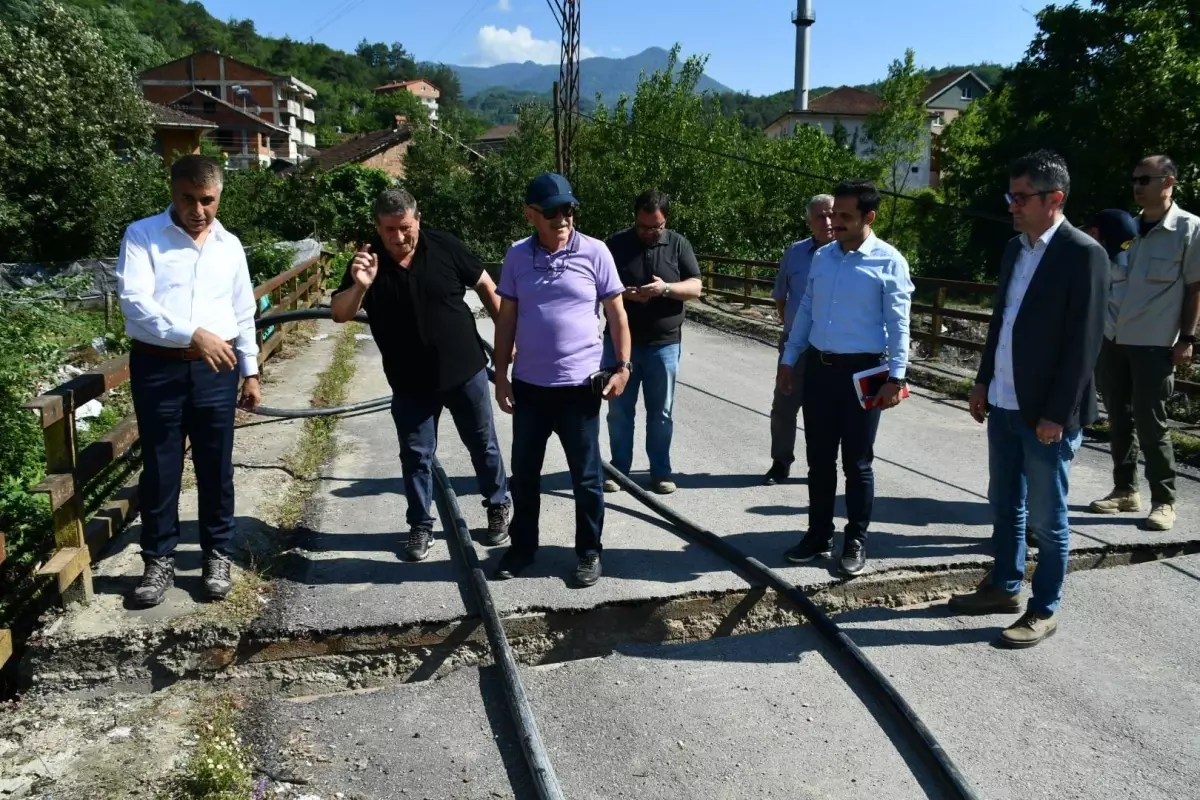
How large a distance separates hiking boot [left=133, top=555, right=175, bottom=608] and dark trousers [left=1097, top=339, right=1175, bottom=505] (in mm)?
5066

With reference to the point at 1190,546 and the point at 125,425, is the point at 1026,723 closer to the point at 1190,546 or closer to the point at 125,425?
the point at 1190,546

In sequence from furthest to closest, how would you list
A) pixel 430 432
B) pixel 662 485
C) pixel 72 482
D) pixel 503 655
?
pixel 662 485, pixel 430 432, pixel 72 482, pixel 503 655

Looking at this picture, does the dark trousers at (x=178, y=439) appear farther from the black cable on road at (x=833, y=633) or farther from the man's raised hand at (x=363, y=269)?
the black cable on road at (x=833, y=633)

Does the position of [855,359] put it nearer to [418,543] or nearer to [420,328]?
[420,328]

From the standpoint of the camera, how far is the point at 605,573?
4.49m

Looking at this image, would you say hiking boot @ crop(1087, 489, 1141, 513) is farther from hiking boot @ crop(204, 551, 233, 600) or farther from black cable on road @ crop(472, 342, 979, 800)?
hiking boot @ crop(204, 551, 233, 600)

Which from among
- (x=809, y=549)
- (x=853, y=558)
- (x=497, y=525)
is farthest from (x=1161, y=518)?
Result: (x=497, y=525)

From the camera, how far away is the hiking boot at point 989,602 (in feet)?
13.8

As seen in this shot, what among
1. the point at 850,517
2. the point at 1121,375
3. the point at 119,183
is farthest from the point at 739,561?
the point at 119,183

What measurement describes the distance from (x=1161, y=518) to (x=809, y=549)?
2.09 meters

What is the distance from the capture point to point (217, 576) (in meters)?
4.08

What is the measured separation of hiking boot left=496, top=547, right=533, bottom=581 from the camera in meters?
4.41

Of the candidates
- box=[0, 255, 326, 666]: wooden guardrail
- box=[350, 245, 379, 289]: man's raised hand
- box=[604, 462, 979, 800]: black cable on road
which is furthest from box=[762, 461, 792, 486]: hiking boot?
box=[0, 255, 326, 666]: wooden guardrail

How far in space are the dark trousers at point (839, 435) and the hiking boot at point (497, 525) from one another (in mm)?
1611
